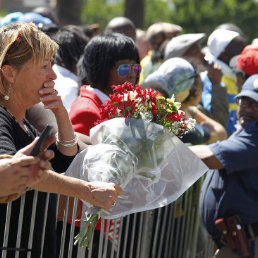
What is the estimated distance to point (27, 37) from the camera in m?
2.94

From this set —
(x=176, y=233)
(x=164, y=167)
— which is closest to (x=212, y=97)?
(x=176, y=233)

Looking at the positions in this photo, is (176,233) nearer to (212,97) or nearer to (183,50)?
(212,97)

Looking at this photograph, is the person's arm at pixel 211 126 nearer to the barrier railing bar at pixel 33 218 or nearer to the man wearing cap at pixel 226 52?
the man wearing cap at pixel 226 52

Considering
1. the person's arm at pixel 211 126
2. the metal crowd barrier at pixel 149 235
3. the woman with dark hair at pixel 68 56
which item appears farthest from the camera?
the person's arm at pixel 211 126

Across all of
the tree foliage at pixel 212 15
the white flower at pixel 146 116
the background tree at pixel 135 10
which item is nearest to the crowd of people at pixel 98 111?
the white flower at pixel 146 116

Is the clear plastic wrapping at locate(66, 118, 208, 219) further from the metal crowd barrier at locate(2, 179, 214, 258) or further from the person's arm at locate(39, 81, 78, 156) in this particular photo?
the metal crowd barrier at locate(2, 179, 214, 258)

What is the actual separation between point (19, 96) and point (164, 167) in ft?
3.01

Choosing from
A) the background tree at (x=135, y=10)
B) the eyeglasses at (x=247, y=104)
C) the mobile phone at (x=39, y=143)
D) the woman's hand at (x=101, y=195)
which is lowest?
the background tree at (x=135, y=10)

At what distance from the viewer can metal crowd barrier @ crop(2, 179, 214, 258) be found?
3392 mm

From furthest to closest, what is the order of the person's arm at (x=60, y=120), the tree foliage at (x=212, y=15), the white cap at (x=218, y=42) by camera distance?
the tree foliage at (x=212, y=15) < the white cap at (x=218, y=42) < the person's arm at (x=60, y=120)

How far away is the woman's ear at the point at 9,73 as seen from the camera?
2910 millimetres

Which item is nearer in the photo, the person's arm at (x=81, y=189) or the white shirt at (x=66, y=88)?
the person's arm at (x=81, y=189)

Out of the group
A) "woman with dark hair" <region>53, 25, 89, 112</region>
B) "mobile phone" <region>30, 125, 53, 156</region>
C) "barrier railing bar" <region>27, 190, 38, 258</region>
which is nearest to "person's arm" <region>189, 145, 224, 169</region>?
"woman with dark hair" <region>53, 25, 89, 112</region>

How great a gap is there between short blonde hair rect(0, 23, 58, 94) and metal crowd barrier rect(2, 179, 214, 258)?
26.3 inches
